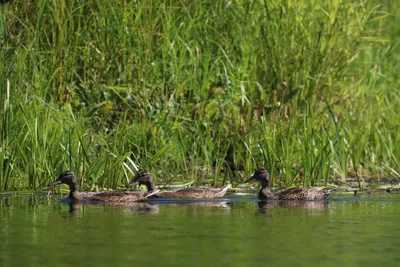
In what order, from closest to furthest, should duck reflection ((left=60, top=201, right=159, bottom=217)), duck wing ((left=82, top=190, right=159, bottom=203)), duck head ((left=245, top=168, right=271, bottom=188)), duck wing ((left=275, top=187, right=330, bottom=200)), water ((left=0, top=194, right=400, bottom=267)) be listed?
1. water ((left=0, top=194, right=400, bottom=267))
2. duck reflection ((left=60, top=201, right=159, bottom=217))
3. duck wing ((left=82, top=190, right=159, bottom=203))
4. duck wing ((left=275, top=187, right=330, bottom=200))
5. duck head ((left=245, top=168, right=271, bottom=188))

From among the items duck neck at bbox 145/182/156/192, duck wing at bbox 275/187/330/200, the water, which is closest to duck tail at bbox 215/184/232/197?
the water

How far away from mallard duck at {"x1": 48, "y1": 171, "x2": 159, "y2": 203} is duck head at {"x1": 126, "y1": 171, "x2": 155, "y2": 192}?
1.00 ft

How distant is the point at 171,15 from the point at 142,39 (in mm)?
755

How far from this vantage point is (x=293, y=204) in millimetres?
12906

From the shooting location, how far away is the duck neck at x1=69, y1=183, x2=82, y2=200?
1286cm

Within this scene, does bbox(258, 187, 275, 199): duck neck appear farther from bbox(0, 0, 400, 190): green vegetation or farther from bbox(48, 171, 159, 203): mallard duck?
bbox(48, 171, 159, 203): mallard duck

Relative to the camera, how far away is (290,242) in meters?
9.09

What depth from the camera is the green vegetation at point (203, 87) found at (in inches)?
572

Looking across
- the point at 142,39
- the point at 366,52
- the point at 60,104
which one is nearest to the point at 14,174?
the point at 60,104

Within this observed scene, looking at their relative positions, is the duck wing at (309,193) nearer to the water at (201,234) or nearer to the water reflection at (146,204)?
the water at (201,234)

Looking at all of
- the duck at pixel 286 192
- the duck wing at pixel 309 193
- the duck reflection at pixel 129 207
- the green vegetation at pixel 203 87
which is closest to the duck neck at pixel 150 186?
the duck reflection at pixel 129 207

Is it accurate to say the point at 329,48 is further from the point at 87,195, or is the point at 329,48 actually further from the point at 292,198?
the point at 87,195

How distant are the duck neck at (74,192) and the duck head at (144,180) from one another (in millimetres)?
698

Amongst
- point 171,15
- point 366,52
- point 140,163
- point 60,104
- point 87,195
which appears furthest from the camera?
point 366,52
